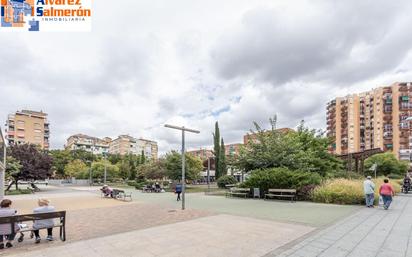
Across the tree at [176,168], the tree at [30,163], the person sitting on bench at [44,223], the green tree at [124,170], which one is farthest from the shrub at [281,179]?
the green tree at [124,170]

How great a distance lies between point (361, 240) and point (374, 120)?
9688cm

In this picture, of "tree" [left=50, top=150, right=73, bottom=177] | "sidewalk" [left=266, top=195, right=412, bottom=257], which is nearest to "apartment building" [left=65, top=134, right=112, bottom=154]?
"tree" [left=50, top=150, right=73, bottom=177]

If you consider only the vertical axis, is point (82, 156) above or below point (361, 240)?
below

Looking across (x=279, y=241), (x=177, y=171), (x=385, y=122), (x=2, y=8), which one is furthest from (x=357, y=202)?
(x=385, y=122)

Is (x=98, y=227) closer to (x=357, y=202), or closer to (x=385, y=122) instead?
(x=357, y=202)

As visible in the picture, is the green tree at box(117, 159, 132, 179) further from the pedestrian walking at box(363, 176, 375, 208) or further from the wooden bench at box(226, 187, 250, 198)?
the pedestrian walking at box(363, 176, 375, 208)

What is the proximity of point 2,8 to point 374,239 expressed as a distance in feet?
59.5

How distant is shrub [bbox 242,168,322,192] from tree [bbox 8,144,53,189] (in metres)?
23.7

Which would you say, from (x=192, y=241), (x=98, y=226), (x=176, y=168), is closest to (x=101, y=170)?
(x=176, y=168)

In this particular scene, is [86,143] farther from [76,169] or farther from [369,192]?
[369,192]

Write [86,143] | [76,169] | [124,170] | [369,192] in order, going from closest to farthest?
[369,192], [124,170], [76,169], [86,143]

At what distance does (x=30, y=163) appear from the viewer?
28312mm

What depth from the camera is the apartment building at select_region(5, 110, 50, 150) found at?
76375mm

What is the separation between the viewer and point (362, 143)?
91.0 m
